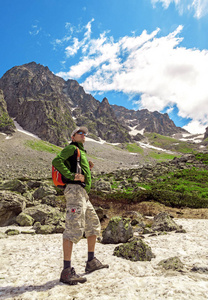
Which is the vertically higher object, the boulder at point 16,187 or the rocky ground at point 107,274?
the boulder at point 16,187

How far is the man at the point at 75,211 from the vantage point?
4.38 metres

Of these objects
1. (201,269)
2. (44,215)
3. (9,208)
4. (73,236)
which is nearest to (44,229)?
(44,215)

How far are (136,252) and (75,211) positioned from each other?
2.59m

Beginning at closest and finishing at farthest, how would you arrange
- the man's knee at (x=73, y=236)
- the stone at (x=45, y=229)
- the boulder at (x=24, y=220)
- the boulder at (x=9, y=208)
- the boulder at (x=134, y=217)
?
the man's knee at (x=73, y=236) → the stone at (x=45, y=229) → the boulder at (x=24, y=220) → the boulder at (x=9, y=208) → the boulder at (x=134, y=217)

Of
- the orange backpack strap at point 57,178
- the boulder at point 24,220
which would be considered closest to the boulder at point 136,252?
the orange backpack strap at point 57,178

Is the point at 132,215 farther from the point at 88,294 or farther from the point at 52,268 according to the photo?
the point at 88,294

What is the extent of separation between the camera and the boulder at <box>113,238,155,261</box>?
5453mm

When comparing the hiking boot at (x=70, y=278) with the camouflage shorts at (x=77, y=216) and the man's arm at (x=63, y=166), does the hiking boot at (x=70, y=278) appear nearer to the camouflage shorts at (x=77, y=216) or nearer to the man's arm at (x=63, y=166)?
the camouflage shorts at (x=77, y=216)

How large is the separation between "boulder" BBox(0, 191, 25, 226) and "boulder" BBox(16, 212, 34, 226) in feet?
1.49

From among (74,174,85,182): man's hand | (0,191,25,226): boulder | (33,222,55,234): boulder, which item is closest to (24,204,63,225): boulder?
(0,191,25,226): boulder

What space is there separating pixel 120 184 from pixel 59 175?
22.8 m

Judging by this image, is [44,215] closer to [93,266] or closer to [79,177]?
[93,266]

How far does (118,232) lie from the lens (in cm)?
762

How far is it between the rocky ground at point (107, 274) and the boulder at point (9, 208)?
129 inches
